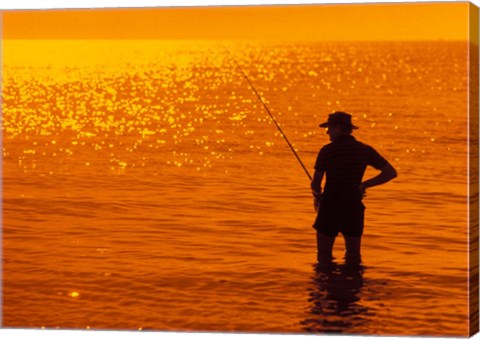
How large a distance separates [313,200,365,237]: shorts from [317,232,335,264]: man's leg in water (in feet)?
0.18

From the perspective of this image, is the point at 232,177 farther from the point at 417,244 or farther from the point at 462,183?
the point at 417,244

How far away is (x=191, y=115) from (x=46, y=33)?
14374mm

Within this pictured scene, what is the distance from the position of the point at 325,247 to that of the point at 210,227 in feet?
8.88

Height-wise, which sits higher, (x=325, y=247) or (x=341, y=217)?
(x=341, y=217)

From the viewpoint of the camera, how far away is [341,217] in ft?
25.2

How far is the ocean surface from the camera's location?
7.99 m

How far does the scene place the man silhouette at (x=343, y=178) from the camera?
295 inches

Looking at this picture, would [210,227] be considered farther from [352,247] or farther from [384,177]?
[384,177]

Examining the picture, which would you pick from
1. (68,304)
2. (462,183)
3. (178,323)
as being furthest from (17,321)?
(462,183)

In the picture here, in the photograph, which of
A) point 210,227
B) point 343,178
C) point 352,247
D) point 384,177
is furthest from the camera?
point 210,227

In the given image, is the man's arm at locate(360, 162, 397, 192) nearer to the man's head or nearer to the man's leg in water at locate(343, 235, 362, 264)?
the man's head

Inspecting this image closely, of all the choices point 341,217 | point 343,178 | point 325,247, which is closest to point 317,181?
point 343,178

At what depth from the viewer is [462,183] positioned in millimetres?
12484

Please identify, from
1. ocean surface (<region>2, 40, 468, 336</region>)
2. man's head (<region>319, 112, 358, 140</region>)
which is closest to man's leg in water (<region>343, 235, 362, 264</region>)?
ocean surface (<region>2, 40, 468, 336</region>)
